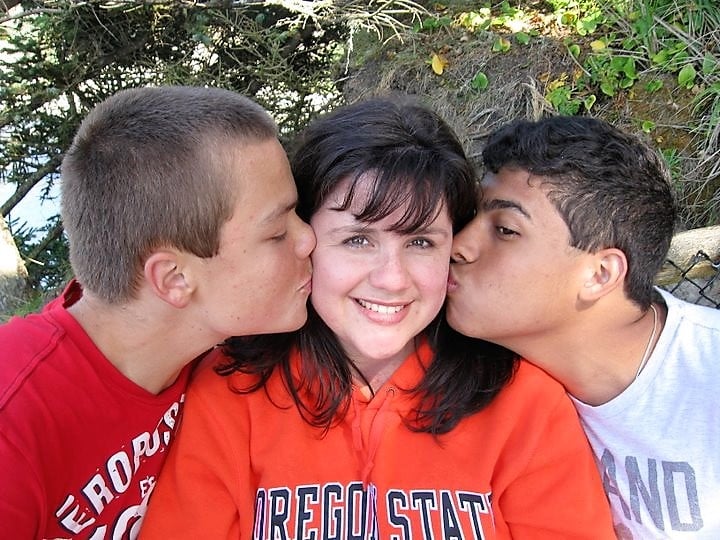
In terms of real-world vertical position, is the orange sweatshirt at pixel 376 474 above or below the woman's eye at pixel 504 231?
below

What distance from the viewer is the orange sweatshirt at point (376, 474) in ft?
5.52

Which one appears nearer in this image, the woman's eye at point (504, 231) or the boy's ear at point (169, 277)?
the boy's ear at point (169, 277)

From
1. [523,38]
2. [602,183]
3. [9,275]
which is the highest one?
[602,183]

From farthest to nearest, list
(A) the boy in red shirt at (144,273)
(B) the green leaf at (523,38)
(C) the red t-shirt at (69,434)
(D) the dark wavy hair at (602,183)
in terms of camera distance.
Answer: (B) the green leaf at (523,38) → (D) the dark wavy hair at (602,183) → (A) the boy in red shirt at (144,273) → (C) the red t-shirt at (69,434)

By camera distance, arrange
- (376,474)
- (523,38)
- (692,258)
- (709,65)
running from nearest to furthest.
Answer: (376,474) < (692,258) < (709,65) < (523,38)

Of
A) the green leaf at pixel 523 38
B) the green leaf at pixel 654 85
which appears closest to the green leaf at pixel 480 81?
the green leaf at pixel 523 38

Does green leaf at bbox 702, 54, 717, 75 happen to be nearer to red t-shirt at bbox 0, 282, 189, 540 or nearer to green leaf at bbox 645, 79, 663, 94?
green leaf at bbox 645, 79, 663, 94

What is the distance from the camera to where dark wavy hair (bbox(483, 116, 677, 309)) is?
1.85 metres

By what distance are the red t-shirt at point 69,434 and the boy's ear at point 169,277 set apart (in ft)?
0.71

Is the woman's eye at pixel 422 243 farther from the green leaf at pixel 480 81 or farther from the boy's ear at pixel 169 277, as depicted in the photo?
the green leaf at pixel 480 81

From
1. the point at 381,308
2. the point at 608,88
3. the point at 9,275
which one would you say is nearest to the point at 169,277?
the point at 381,308

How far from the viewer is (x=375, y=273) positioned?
1.67m

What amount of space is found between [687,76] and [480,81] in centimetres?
136

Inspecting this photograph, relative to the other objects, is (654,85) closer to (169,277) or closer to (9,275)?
(169,277)
